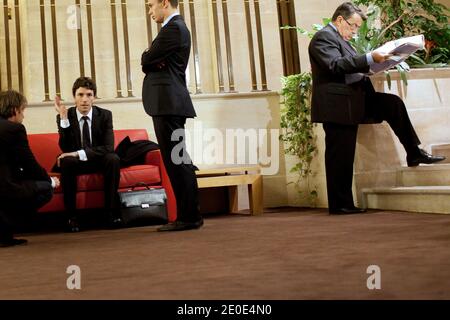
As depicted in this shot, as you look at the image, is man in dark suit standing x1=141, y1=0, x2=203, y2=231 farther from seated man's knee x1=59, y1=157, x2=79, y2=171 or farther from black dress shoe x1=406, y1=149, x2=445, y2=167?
black dress shoe x1=406, y1=149, x2=445, y2=167

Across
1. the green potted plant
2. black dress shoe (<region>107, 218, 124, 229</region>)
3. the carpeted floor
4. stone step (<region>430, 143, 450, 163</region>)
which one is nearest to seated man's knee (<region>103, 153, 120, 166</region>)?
black dress shoe (<region>107, 218, 124, 229</region>)

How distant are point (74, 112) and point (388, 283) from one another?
11.8ft

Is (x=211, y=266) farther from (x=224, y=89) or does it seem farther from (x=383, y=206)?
(x=224, y=89)

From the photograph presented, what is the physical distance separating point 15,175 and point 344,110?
2075 mm

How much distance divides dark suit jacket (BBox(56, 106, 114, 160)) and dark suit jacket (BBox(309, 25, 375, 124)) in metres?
1.53

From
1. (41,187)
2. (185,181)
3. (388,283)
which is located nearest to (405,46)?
(185,181)

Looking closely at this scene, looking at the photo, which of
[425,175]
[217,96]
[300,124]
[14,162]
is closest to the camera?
[14,162]

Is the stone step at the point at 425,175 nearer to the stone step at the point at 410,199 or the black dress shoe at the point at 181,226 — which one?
the stone step at the point at 410,199

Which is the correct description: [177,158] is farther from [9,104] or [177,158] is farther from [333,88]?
[333,88]

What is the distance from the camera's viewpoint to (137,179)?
4.86 metres

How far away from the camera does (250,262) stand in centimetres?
234

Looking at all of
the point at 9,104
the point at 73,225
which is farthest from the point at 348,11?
the point at 73,225

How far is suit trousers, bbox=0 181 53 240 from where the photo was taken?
3571mm
